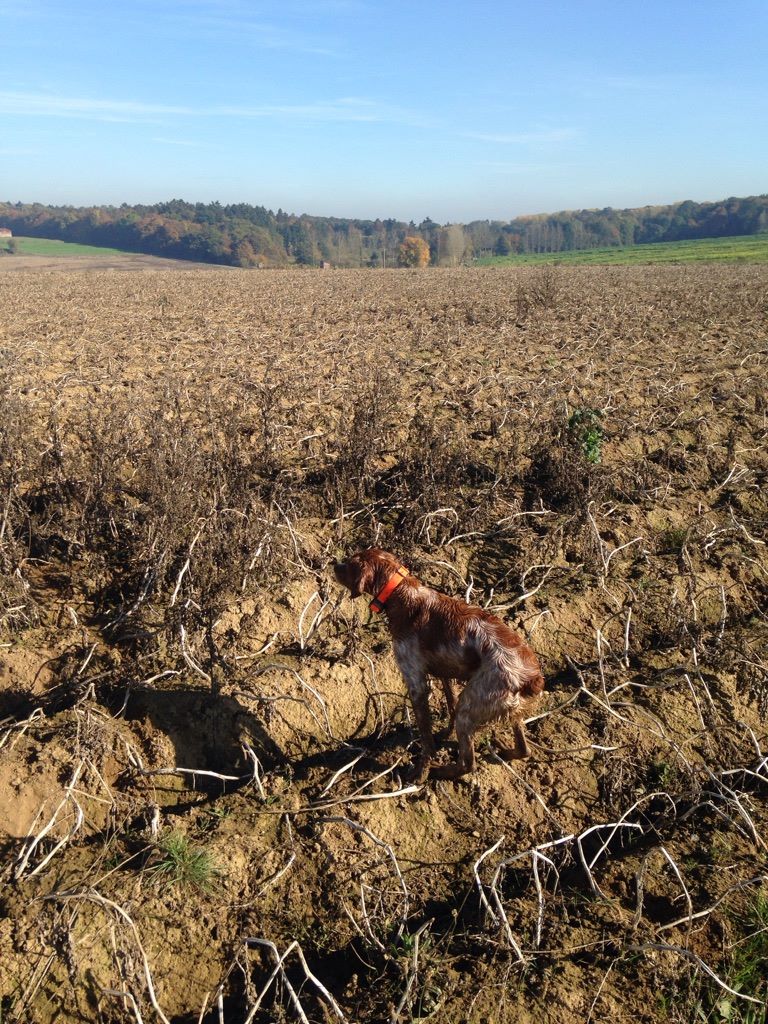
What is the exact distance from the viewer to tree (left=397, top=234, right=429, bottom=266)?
285 feet

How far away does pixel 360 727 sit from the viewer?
4.19m

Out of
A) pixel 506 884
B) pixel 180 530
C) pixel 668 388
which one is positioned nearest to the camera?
pixel 506 884

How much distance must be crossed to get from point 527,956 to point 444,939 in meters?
0.38

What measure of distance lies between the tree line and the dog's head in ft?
296

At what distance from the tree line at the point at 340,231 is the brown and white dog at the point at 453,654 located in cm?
9027

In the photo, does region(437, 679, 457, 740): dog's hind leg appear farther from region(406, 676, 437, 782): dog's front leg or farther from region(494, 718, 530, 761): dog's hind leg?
region(494, 718, 530, 761): dog's hind leg

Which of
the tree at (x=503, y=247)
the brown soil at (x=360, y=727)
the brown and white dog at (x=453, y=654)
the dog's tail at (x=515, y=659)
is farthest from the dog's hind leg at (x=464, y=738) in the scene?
the tree at (x=503, y=247)

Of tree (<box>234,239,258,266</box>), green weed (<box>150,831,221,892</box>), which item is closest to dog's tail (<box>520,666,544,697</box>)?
green weed (<box>150,831,221,892</box>)

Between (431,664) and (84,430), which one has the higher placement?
(84,430)

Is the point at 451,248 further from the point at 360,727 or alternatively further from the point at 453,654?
Answer: the point at 453,654

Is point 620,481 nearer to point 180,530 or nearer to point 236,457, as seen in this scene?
point 236,457

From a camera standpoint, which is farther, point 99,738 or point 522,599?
point 522,599

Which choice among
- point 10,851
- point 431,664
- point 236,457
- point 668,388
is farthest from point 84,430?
point 668,388

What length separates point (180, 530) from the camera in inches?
191
